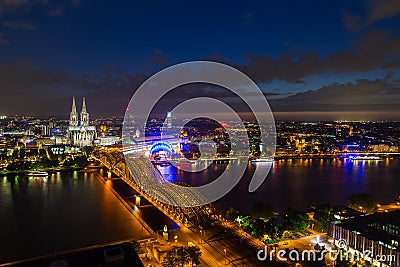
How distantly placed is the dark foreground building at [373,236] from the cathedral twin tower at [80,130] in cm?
1427

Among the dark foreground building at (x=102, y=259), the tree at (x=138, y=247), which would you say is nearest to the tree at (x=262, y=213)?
the tree at (x=138, y=247)

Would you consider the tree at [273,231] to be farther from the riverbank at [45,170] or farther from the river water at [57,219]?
the riverbank at [45,170]

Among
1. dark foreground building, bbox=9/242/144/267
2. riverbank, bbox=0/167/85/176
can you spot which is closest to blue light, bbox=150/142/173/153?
riverbank, bbox=0/167/85/176

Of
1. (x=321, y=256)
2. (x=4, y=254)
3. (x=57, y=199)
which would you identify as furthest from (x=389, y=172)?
(x=4, y=254)

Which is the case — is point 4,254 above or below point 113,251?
below

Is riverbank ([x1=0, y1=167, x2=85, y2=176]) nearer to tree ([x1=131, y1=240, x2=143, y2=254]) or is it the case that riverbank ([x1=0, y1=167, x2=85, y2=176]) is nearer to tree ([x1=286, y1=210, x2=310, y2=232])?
tree ([x1=131, y1=240, x2=143, y2=254])

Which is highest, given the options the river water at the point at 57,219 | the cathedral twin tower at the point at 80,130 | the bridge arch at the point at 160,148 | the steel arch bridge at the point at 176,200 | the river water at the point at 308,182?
the cathedral twin tower at the point at 80,130

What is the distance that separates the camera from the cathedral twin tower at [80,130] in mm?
15718

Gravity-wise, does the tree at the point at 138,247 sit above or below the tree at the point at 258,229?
below

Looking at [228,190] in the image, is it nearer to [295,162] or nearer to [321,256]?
[321,256]

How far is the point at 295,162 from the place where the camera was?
11.2 meters

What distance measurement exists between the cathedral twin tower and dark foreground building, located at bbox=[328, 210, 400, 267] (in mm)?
14266

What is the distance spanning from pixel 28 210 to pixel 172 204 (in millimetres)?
2377

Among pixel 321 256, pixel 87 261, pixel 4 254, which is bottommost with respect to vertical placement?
pixel 4 254
